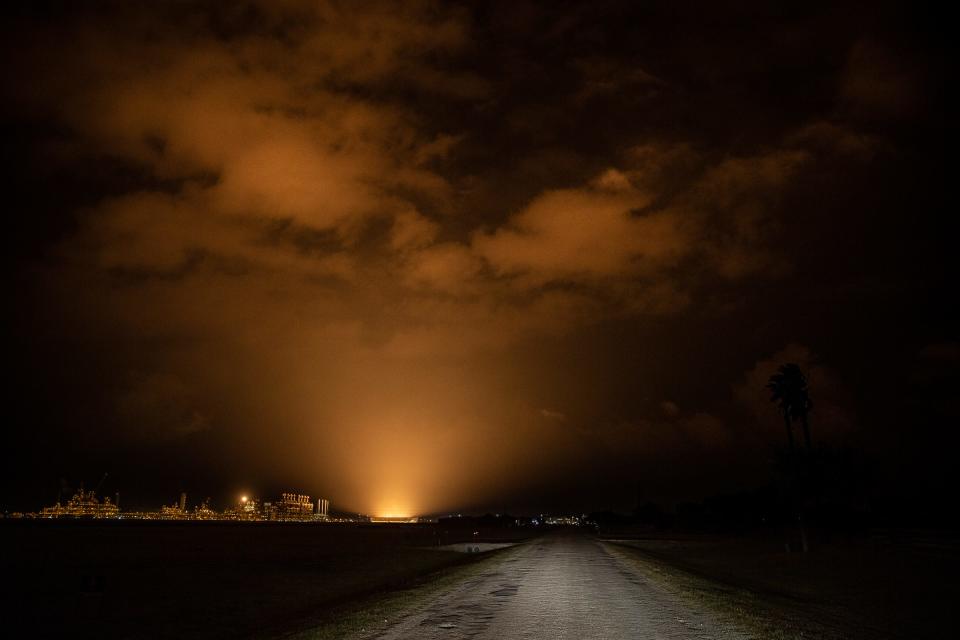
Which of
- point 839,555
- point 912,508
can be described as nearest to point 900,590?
point 839,555

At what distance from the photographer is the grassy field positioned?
20.6 metres

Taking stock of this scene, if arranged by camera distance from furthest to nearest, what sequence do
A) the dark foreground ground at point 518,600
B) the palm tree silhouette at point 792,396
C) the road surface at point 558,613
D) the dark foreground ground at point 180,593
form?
the palm tree silhouette at point 792,396 → the dark foreground ground at point 180,593 → the dark foreground ground at point 518,600 → the road surface at point 558,613

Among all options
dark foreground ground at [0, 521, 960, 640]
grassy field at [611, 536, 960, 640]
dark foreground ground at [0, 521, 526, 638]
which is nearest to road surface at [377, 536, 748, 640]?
dark foreground ground at [0, 521, 960, 640]

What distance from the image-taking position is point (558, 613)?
2028 cm

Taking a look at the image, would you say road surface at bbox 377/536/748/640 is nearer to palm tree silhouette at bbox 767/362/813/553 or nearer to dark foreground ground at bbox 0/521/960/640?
dark foreground ground at bbox 0/521/960/640

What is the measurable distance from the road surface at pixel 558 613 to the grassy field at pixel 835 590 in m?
1.55

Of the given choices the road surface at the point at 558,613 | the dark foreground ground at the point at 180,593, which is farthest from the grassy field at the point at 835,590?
the dark foreground ground at the point at 180,593

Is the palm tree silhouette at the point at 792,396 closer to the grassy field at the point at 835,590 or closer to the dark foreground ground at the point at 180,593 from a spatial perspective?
the grassy field at the point at 835,590

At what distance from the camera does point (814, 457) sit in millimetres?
72312

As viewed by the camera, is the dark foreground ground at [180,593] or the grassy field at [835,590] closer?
the grassy field at [835,590]

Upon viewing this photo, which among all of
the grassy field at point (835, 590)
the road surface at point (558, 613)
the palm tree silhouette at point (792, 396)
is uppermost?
the palm tree silhouette at point (792, 396)

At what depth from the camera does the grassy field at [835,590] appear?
20.6 meters

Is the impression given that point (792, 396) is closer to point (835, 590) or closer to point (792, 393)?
point (792, 393)

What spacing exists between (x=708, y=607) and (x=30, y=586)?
39.3m
